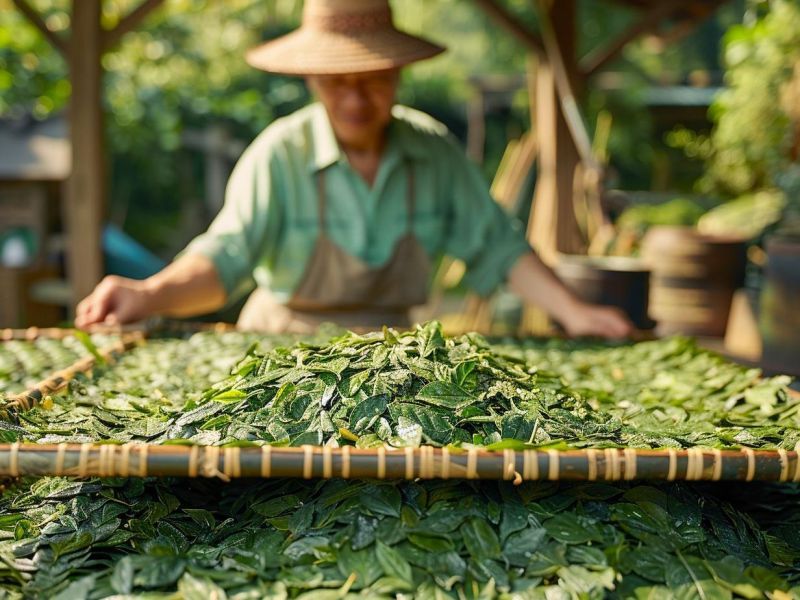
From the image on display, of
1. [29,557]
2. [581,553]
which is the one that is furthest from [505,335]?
[29,557]

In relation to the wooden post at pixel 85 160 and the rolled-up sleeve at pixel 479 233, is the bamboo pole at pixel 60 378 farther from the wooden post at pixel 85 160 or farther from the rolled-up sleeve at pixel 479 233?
the wooden post at pixel 85 160

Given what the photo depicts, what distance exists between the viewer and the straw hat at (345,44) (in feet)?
8.61

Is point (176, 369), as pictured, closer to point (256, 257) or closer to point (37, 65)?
point (256, 257)

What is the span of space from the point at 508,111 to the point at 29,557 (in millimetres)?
13477

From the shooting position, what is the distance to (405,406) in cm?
151

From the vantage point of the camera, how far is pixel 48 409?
1702 mm

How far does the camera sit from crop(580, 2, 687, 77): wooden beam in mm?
4996

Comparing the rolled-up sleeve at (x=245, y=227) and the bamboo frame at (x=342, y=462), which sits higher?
the rolled-up sleeve at (x=245, y=227)

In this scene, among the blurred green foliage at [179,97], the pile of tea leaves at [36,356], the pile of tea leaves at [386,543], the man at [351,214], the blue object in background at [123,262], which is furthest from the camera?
the blurred green foliage at [179,97]

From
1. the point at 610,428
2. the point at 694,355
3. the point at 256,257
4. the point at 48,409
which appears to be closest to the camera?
the point at 610,428

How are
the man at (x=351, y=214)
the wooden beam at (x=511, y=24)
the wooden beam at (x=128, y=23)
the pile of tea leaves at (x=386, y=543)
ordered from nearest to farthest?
1. the pile of tea leaves at (x=386, y=543)
2. the man at (x=351, y=214)
3. the wooden beam at (x=128, y=23)
4. the wooden beam at (x=511, y=24)

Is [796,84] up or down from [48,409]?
up

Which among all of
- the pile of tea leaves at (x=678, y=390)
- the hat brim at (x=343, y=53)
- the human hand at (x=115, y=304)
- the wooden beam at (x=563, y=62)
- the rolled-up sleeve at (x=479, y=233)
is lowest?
the pile of tea leaves at (x=678, y=390)

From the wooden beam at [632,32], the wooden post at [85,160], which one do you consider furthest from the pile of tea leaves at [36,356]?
the wooden beam at [632,32]
